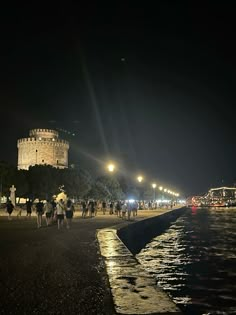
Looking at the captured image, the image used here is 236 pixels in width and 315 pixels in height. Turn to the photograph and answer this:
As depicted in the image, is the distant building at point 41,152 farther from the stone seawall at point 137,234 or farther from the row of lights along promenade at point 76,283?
the row of lights along promenade at point 76,283

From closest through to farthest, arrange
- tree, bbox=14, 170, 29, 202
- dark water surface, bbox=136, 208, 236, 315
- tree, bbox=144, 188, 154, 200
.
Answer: dark water surface, bbox=136, 208, 236, 315 < tree, bbox=14, 170, 29, 202 < tree, bbox=144, 188, 154, 200

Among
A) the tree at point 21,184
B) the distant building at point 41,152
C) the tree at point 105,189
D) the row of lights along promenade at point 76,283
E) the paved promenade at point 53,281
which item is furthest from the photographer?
the distant building at point 41,152

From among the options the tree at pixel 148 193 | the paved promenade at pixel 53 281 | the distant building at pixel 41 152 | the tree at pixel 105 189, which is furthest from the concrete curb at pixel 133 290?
the tree at pixel 148 193

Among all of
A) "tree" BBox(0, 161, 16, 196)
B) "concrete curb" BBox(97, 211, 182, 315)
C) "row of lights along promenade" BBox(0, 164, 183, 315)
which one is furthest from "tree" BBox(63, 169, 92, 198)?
"concrete curb" BBox(97, 211, 182, 315)

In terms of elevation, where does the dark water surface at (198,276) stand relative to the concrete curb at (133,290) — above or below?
below

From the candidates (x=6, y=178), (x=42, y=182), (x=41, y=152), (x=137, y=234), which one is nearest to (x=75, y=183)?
(x=42, y=182)

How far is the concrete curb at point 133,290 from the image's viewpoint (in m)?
5.25

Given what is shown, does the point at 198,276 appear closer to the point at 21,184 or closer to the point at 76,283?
the point at 76,283

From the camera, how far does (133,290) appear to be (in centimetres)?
641

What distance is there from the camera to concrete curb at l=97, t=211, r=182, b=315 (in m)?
5.25

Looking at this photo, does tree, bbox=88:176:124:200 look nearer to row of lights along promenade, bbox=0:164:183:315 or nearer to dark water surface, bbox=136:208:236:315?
dark water surface, bbox=136:208:236:315

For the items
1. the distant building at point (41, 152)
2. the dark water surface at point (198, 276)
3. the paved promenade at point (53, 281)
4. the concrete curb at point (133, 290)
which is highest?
the distant building at point (41, 152)

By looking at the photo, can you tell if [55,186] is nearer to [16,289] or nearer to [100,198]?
[100,198]

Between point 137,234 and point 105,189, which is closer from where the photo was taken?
point 137,234
